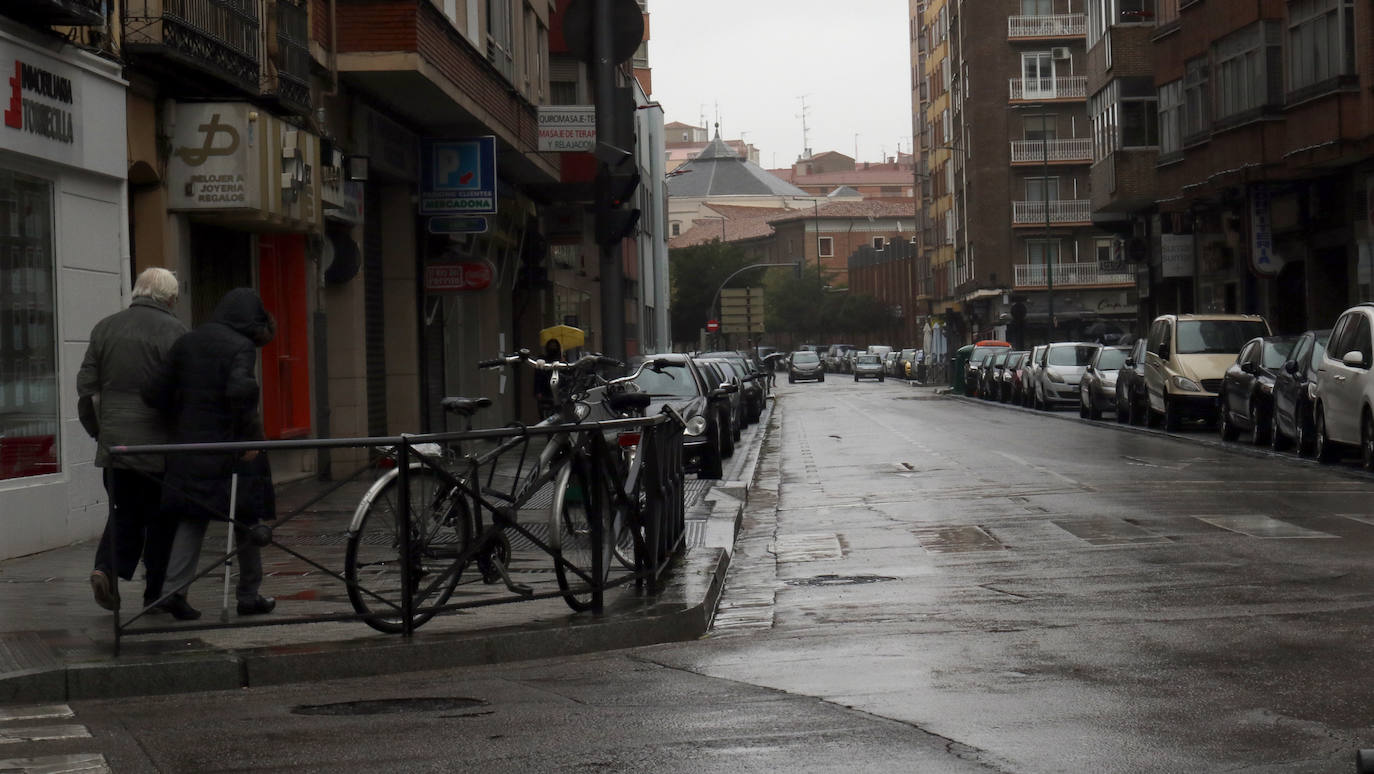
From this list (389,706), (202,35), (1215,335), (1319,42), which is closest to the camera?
(389,706)

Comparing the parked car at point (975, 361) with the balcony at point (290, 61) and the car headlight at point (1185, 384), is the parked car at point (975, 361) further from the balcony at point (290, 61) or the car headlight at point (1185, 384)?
the balcony at point (290, 61)

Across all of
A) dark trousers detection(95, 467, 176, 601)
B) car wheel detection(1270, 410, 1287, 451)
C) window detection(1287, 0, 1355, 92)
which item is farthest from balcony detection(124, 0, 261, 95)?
window detection(1287, 0, 1355, 92)

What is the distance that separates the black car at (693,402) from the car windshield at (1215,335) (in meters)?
8.88

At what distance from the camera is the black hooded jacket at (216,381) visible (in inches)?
373

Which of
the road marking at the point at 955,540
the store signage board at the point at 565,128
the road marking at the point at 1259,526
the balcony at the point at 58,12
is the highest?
the balcony at the point at 58,12

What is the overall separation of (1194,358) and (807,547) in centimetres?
1871

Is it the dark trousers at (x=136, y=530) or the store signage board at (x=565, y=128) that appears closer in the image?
the dark trousers at (x=136, y=530)

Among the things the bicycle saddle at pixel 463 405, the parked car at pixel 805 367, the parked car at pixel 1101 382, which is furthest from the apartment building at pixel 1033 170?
the bicycle saddle at pixel 463 405

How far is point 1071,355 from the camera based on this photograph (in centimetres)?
4759

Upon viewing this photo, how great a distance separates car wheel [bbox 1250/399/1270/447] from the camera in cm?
2520

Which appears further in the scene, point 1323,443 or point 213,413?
point 1323,443

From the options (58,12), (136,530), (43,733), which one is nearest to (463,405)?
(136,530)

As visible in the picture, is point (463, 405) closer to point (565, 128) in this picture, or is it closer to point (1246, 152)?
point (565, 128)

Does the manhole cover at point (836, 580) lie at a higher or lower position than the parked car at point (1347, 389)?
lower
